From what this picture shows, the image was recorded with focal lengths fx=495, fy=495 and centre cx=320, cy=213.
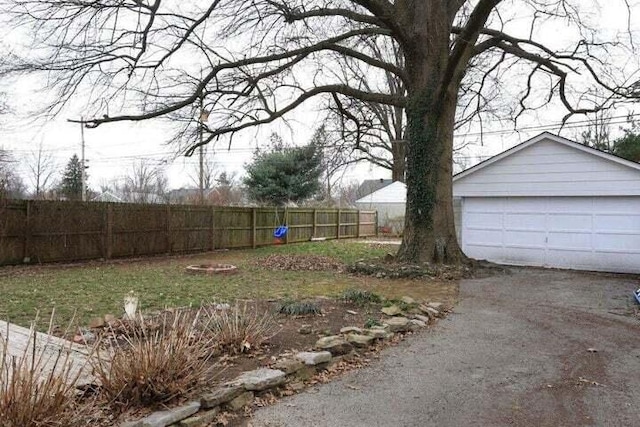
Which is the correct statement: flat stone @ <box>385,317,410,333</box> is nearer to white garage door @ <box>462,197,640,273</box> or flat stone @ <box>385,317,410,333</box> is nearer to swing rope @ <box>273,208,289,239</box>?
white garage door @ <box>462,197,640,273</box>

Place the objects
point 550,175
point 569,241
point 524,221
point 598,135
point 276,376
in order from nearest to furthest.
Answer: point 276,376, point 569,241, point 550,175, point 524,221, point 598,135

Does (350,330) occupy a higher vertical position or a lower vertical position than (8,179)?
lower

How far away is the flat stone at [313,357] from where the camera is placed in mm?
4477

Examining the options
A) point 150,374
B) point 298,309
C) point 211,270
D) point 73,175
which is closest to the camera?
point 150,374

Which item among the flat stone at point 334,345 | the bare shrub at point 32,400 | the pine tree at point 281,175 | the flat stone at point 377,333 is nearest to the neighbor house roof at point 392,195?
the pine tree at point 281,175

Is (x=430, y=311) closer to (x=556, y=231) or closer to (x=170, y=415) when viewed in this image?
(x=170, y=415)

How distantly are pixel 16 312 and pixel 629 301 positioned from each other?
9.54 metres

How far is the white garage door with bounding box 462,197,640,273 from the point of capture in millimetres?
12117

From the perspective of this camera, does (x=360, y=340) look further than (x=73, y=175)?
No

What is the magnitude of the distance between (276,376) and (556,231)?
11194mm

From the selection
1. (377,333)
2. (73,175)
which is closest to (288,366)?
(377,333)

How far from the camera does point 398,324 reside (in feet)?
19.8

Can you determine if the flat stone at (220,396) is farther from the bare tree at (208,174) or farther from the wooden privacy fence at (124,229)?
the bare tree at (208,174)

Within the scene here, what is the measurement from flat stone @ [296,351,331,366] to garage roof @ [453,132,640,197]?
10422mm
